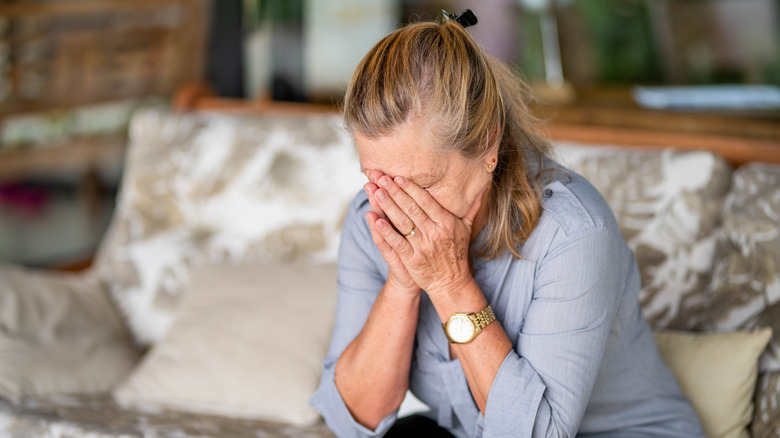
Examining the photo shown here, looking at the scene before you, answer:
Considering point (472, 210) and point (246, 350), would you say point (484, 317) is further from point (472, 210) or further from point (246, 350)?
point (246, 350)

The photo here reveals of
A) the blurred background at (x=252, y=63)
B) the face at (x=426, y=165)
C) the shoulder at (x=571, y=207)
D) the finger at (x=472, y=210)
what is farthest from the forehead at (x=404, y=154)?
the blurred background at (x=252, y=63)

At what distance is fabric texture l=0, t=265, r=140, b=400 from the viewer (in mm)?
1827

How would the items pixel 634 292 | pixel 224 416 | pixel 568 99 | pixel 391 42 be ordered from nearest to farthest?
1. pixel 391 42
2. pixel 634 292
3. pixel 224 416
4. pixel 568 99

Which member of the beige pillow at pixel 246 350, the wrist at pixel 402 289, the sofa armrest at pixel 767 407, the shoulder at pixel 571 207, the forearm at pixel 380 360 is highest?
the shoulder at pixel 571 207

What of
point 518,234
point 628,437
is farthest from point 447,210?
point 628,437

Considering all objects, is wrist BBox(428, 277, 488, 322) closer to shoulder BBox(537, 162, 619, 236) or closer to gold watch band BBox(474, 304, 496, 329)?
gold watch band BBox(474, 304, 496, 329)

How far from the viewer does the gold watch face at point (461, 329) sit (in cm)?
112

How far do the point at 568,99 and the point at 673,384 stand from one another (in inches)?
79.9

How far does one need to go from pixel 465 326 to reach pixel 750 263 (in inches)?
32.7

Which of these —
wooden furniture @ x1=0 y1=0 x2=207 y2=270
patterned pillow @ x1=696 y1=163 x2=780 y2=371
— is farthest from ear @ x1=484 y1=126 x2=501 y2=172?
wooden furniture @ x1=0 y1=0 x2=207 y2=270

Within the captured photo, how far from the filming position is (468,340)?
3.67 feet

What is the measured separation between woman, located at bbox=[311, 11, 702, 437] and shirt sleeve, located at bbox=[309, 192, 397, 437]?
0.01 m

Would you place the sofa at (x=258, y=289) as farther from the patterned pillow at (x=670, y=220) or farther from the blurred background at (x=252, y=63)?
the blurred background at (x=252, y=63)

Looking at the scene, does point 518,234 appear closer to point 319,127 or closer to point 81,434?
point 81,434
